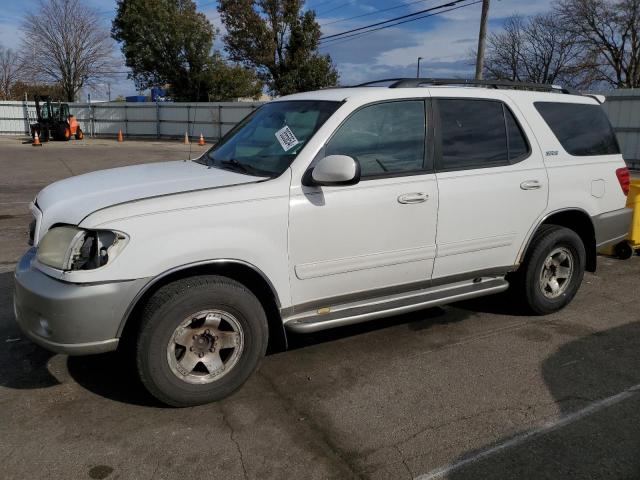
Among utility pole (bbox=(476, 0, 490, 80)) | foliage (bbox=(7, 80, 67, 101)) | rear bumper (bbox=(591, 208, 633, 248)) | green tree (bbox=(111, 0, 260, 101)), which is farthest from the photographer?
foliage (bbox=(7, 80, 67, 101))

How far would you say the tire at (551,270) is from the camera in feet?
15.5

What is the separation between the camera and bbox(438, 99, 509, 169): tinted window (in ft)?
13.8

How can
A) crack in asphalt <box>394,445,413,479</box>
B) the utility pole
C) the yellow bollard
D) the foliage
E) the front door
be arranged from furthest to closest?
1. the foliage
2. the utility pole
3. the yellow bollard
4. the front door
5. crack in asphalt <box>394,445,413,479</box>

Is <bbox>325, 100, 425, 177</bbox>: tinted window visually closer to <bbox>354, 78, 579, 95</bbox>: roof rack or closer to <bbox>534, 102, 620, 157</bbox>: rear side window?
<bbox>354, 78, 579, 95</bbox>: roof rack

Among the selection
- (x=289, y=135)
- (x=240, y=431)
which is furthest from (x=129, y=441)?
(x=289, y=135)

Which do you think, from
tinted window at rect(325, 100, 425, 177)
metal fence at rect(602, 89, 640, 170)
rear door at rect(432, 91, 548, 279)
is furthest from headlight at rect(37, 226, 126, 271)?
metal fence at rect(602, 89, 640, 170)

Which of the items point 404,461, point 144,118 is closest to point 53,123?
point 144,118

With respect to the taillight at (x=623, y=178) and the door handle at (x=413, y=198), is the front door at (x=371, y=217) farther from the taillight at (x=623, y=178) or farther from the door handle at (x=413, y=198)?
the taillight at (x=623, y=178)

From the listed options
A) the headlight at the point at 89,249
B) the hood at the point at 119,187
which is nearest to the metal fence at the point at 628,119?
the hood at the point at 119,187

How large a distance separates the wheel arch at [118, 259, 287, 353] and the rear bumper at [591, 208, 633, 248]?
310 centimetres

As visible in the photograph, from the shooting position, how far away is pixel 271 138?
403 centimetres

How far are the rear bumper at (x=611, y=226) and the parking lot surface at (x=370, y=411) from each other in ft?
2.54

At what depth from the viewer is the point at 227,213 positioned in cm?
330

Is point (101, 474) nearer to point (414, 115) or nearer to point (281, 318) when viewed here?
point (281, 318)
